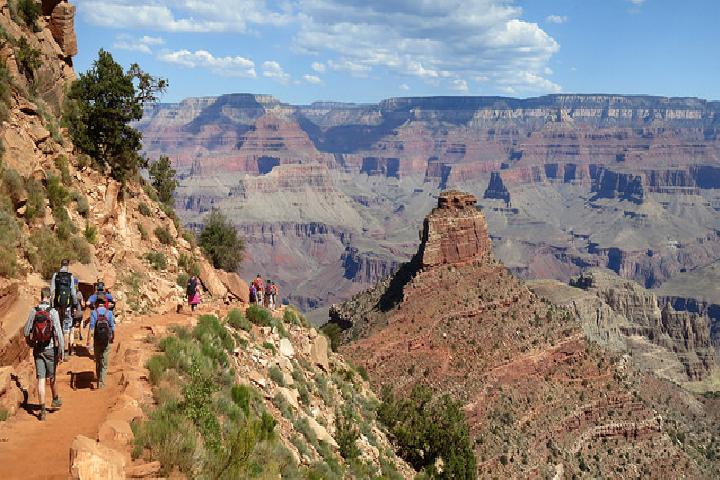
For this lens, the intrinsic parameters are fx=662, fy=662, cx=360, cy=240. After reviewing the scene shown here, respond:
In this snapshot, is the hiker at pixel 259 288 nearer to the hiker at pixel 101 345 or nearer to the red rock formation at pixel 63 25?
the hiker at pixel 101 345

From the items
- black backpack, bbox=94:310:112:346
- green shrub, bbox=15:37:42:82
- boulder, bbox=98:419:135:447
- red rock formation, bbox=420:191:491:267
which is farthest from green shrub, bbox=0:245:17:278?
red rock formation, bbox=420:191:491:267

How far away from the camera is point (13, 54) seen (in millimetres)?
32906

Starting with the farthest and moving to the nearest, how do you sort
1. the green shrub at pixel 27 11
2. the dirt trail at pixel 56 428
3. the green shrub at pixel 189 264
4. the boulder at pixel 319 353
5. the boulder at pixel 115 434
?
the green shrub at pixel 27 11 → the green shrub at pixel 189 264 → the boulder at pixel 319 353 → the boulder at pixel 115 434 → the dirt trail at pixel 56 428

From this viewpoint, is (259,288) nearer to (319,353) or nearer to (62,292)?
(319,353)

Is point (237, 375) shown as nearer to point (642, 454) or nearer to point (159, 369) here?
point (159, 369)

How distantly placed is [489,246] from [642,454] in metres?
25.1

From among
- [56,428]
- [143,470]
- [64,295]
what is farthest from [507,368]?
[143,470]

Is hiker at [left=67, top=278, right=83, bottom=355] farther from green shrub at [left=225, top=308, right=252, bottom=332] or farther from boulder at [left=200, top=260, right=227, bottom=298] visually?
boulder at [left=200, top=260, right=227, bottom=298]

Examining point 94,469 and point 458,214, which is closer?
point 94,469

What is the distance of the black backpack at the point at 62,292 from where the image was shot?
19.4m

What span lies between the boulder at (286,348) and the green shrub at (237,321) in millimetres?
2110

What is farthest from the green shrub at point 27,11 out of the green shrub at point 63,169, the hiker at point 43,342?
the hiker at point 43,342

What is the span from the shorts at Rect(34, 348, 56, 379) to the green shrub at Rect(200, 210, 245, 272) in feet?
96.1

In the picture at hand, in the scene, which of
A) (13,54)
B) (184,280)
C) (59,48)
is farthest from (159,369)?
(59,48)
